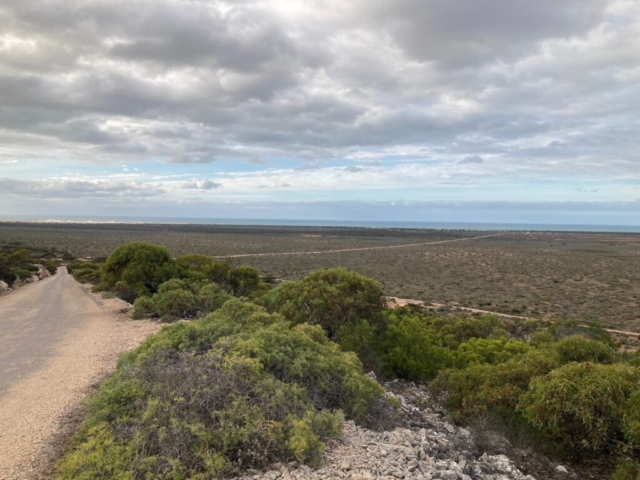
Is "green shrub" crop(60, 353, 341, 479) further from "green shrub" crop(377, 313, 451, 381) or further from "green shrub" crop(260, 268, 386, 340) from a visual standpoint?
"green shrub" crop(260, 268, 386, 340)

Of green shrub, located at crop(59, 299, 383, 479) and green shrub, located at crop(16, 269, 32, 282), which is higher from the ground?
green shrub, located at crop(59, 299, 383, 479)

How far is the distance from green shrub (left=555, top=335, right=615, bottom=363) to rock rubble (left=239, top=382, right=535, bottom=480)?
4.24 meters

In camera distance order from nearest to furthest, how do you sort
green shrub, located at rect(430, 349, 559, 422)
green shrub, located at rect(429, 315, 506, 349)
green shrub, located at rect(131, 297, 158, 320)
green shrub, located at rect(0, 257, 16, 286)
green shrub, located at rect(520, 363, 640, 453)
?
green shrub, located at rect(520, 363, 640, 453) < green shrub, located at rect(430, 349, 559, 422) < green shrub, located at rect(429, 315, 506, 349) < green shrub, located at rect(131, 297, 158, 320) < green shrub, located at rect(0, 257, 16, 286)

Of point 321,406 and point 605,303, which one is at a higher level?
point 321,406

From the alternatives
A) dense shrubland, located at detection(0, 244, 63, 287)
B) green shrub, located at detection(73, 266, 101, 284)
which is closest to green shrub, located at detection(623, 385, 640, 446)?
green shrub, located at detection(73, 266, 101, 284)

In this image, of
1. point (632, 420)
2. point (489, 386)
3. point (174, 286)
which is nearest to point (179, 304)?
point (174, 286)

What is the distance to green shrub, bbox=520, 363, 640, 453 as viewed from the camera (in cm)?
731

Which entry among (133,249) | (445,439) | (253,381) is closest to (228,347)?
(253,381)

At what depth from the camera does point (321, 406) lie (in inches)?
297

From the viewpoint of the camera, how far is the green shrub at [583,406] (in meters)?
7.31

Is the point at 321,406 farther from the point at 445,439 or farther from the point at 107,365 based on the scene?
the point at 107,365

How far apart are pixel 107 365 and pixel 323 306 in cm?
620

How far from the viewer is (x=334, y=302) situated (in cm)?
1382

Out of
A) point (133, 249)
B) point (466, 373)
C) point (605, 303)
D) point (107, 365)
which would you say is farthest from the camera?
point (605, 303)
